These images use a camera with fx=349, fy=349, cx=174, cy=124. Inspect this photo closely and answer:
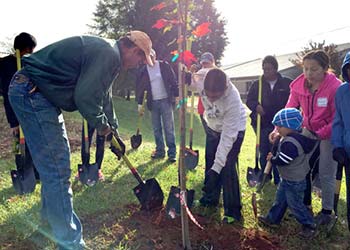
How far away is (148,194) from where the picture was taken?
3.86m

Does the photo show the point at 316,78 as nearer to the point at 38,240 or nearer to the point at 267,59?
the point at 267,59

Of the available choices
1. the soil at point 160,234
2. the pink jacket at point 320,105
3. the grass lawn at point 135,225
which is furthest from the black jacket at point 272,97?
the soil at point 160,234

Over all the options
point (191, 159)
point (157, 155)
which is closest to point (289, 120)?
point (191, 159)

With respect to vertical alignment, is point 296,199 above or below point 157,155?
above

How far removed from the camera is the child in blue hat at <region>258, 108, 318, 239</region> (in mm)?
3293

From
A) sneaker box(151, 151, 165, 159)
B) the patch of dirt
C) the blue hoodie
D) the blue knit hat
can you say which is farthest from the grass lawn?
sneaker box(151, 151, 165, 159)

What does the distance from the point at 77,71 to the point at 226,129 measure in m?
1.56

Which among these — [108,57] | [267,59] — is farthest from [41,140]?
[267,59]

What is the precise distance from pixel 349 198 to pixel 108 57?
262 cm

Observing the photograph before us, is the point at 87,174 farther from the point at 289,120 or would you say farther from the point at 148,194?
the point at 289,120

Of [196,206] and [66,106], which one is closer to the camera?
[66,106]

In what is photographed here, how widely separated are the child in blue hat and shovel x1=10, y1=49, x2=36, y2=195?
302 cm

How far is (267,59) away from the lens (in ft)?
16.5

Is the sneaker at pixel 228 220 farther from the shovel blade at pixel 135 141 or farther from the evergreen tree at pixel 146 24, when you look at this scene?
the evergreen tree at pixel 146 24
